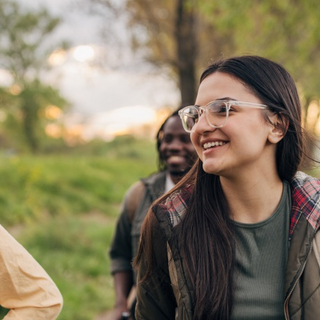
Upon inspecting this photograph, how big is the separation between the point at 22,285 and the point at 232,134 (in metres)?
0.94

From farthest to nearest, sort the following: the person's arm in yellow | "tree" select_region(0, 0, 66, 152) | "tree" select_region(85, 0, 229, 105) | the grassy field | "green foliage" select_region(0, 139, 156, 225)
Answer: "tree" select_region(0, 0, 66, 152), "tree" select_region(85, 0, 229, 105), "green foliage" select_region(0, 139, 156, 225), the grassy field, the person's arm in yellow

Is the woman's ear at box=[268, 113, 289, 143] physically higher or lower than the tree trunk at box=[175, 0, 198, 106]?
lower

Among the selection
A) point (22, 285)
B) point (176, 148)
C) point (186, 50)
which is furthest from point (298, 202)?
point (186, 50)

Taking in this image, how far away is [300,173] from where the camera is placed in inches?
94.4

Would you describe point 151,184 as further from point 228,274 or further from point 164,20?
point 164,20

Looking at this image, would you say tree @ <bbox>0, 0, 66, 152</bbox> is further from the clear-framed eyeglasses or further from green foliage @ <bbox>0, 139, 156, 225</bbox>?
the clear-framed eyeglasses

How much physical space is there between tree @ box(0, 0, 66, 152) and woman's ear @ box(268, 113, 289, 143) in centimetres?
2952

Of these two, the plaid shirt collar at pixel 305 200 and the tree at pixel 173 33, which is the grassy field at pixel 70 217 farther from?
the plaid shirt collar at pixel 305 200

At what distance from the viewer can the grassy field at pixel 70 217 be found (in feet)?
22.3

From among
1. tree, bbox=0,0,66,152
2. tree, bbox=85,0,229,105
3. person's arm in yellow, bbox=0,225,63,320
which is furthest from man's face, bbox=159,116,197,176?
tree, bbox=0,0,66,152

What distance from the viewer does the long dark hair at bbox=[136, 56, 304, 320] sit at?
6.92ft

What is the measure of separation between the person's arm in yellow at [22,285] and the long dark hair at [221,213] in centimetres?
44

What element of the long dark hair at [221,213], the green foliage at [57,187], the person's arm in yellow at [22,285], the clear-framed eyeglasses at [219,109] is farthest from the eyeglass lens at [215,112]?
the green foliage at [57,187]

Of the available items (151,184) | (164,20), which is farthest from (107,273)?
(164,20)
